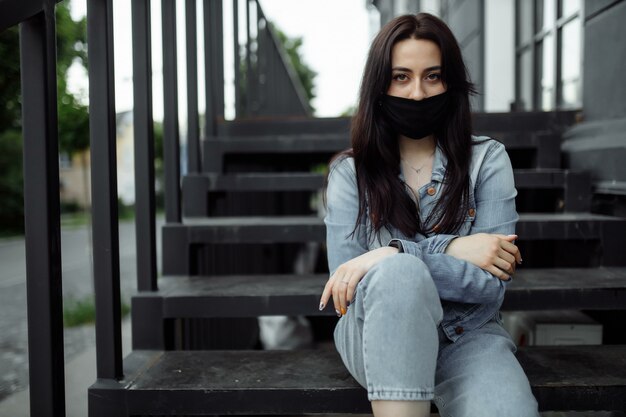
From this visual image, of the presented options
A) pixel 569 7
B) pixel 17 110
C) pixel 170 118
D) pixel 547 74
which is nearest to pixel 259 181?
pixel 170 118

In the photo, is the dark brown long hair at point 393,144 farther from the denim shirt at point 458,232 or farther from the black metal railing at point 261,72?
the black metal railing at point 261,72

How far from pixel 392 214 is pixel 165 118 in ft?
3.86

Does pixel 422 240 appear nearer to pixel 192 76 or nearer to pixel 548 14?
pixel 192 76

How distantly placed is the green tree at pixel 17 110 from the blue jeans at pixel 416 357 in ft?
3.38

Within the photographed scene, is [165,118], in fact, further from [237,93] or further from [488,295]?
[237,93]

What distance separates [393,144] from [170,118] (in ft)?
3.48

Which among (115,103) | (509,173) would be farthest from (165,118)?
(509,173)

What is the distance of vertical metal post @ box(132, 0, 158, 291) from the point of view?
Result: 196 cm

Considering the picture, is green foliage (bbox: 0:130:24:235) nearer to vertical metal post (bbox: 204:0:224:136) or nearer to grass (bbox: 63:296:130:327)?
grass (bbox: 63:296:130:327)

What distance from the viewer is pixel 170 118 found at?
2.36m

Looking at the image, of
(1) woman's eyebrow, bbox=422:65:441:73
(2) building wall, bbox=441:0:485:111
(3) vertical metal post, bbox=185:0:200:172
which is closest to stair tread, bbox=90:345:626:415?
(1) woman's eyebrow, bbox=422:65:441:73

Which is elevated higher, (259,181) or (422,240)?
(259,181)

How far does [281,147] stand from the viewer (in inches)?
122

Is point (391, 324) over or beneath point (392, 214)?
beneath
